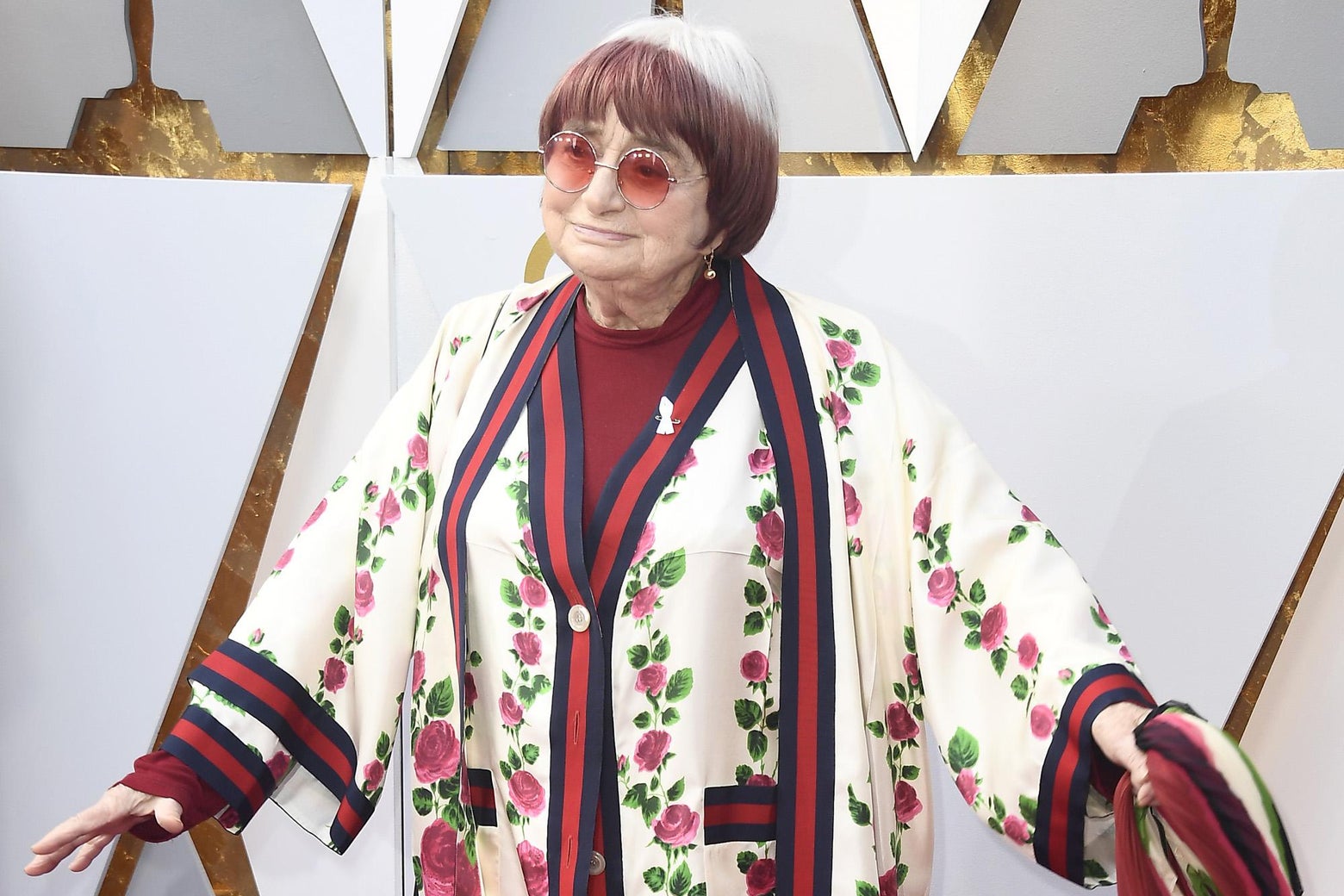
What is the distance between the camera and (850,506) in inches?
46.7

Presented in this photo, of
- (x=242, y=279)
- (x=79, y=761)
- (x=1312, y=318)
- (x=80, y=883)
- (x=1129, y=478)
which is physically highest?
(x=242, y=279)

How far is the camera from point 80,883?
6.71 feet

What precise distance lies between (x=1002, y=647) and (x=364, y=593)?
2.19ft

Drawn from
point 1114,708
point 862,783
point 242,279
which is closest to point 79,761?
point 242,279

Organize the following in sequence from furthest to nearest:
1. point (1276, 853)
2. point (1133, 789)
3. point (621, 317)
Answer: point (621, 317) → point (1133, 789) → point (1276, 853)

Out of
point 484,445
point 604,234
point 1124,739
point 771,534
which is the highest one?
point 604,234

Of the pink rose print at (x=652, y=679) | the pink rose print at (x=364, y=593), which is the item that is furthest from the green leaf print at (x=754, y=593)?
the pink rose print at (x=364, y=593)

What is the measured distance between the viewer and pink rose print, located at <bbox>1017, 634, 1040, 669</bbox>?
108 cm

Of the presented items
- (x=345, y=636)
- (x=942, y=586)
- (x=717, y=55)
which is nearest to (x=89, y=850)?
(x=345, y=636)

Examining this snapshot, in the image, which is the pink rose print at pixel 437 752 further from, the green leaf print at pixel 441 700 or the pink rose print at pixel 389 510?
the pink rose print at pixel 389 510

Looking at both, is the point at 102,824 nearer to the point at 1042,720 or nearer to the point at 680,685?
the point at 680,685

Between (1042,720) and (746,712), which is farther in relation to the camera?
(746,712)

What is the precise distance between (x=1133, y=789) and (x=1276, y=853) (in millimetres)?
124

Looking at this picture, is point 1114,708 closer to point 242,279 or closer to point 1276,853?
point 1276,853
